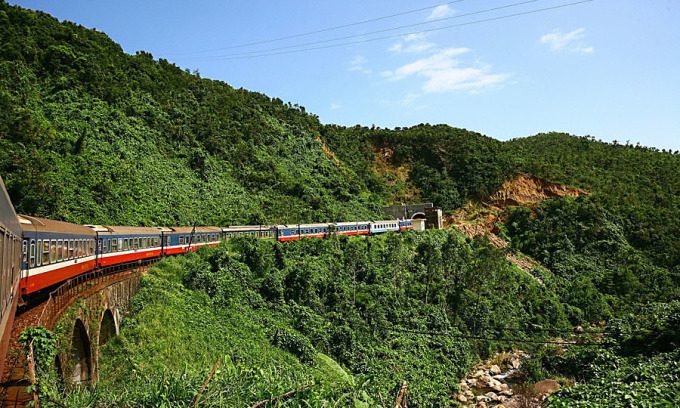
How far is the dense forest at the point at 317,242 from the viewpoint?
14.8 metres

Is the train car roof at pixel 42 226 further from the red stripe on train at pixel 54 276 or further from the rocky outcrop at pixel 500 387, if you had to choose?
the rocky outcrop at pixel 500 387

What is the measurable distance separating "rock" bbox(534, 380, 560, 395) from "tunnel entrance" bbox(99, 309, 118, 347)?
17352mm

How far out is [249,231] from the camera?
29.9 metres

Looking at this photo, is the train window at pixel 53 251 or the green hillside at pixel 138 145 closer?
the train window at pixel 53 251

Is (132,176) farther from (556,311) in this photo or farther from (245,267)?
(556,311)

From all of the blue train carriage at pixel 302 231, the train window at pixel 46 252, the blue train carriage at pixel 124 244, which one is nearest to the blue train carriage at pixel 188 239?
the blue train carriage at pixel 124 244

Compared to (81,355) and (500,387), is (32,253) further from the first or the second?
(500,387)

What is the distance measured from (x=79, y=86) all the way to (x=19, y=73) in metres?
4.04

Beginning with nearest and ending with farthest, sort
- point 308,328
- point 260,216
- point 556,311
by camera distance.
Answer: point 308,328 → point 556,311 → point 260,216

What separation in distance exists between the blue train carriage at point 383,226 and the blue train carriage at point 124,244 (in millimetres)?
23213

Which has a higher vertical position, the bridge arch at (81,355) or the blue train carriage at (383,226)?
the blue train carriage at (383,226)

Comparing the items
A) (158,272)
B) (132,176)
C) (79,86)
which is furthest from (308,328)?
(79,86)

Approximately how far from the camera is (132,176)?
105 ft

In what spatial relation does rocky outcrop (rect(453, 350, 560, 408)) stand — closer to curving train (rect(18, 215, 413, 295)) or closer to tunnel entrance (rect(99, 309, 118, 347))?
tunnel entrance (rect(99, 309, 118, 347))
